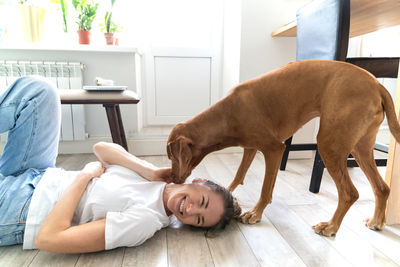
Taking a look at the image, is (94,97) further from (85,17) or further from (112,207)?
(112,207)

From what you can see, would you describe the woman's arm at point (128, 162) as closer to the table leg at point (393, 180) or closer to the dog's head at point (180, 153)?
the dog's head at point (180, 153)

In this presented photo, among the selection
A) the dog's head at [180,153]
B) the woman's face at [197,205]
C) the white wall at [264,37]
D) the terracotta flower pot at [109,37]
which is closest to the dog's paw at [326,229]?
the woman's face at [197,205]

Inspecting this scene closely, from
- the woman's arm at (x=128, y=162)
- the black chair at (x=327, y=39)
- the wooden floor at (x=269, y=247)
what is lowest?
the wooden floor at (x=269, y=247)

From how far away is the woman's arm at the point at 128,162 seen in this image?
4.41ft

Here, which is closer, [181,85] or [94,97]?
[94,97]

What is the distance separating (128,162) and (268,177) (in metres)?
0.67

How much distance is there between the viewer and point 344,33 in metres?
1.49

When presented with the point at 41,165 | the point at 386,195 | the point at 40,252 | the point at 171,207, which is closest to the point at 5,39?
the point at 41,165

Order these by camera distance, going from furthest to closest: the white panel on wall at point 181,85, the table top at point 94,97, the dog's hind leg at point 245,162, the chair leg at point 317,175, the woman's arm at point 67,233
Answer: the white panel on wall at point 181,85 → the table top at point 94,97 → the chair leg at point 317,175 → the dog's hind leg at point 245,162 → the woman's arm at point 67,233

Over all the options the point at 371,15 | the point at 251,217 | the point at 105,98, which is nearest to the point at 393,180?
the point at 251,217

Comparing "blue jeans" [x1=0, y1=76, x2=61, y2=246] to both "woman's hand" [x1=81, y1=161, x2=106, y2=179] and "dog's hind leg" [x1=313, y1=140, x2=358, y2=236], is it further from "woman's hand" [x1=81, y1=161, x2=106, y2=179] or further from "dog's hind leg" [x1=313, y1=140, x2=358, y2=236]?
"dog's hind leg" [x1=313, y1=140, x2=358, y2=236]

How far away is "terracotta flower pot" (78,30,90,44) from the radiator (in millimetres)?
246

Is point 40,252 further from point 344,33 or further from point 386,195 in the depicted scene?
point 344,33

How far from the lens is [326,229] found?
1232 millimetres
